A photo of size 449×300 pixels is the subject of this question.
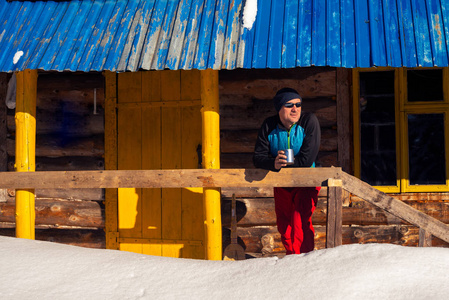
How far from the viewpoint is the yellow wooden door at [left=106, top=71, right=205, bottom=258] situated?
25.6 ft

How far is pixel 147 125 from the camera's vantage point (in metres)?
7.95

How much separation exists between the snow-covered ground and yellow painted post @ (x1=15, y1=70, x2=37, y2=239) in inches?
72.1

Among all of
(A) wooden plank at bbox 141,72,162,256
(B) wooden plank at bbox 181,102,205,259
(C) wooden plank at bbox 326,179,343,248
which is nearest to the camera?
(C) wooden plank at bbox 326,179,343,248

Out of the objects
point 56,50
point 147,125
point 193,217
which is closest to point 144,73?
point 147,125

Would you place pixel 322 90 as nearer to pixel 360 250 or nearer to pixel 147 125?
pixel 147 125

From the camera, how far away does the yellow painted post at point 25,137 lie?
6.62m

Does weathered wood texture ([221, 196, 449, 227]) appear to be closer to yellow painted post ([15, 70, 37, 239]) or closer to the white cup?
the white cup

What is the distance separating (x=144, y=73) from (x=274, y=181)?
3.14 m

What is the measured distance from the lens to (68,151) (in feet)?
27.1

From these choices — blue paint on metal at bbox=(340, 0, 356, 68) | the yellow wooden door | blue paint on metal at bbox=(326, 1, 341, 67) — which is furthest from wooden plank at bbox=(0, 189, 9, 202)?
blue paint on metal at bbox=(340, 0, 356, 68)

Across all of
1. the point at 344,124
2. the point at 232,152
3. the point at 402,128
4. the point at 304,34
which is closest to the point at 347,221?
the point at 344,124

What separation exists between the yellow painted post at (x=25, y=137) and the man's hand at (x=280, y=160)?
9.78 ft

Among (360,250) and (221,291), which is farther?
(360,250)

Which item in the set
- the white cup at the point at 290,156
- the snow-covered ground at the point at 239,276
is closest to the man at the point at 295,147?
the white cup at the point at 290,156
